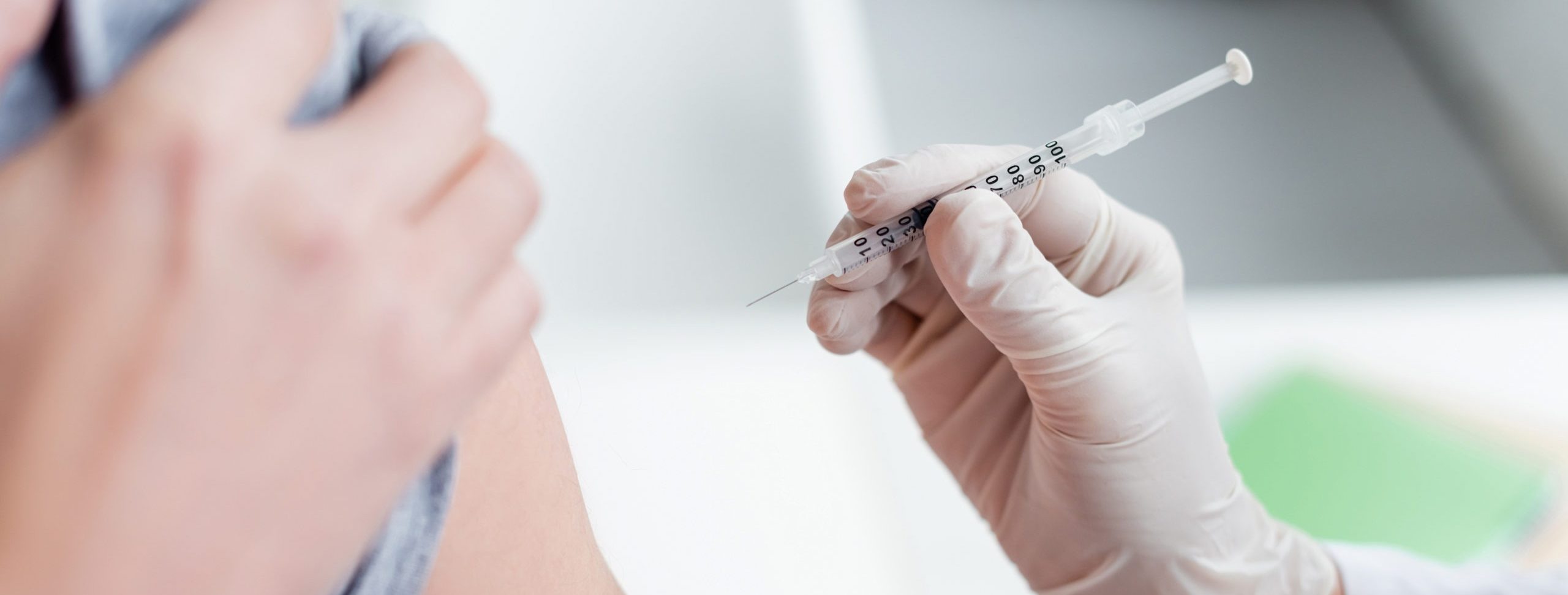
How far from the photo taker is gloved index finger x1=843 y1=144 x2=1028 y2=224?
2.79 feet

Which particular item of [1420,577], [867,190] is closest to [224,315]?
[867,190]

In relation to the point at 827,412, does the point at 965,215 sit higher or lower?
higher

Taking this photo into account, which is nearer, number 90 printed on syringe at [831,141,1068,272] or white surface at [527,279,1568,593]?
number 90 printed on syringe at [831,141,1068,272]

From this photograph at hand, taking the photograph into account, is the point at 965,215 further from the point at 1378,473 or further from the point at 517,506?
the point at 1378,473

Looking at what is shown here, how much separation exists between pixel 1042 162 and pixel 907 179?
14cm

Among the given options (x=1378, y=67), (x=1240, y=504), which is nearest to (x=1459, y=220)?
(x=1378, y=67)

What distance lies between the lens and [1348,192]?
1930 mm

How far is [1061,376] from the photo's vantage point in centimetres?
92

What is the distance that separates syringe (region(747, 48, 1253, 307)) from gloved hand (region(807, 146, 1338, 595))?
0.02 metres

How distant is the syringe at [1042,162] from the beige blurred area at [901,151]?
16.4 inches

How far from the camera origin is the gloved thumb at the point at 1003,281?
0.82 m

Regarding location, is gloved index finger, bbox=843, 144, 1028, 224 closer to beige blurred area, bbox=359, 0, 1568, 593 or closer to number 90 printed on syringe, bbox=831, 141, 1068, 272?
number 90 printed on syringe, bbox=831, 141, 1068, 272

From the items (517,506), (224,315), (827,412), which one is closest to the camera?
(224,315)

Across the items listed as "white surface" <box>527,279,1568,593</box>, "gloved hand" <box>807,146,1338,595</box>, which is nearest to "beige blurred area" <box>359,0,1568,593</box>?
"white surface" <box>527,279,1568,593</box>
